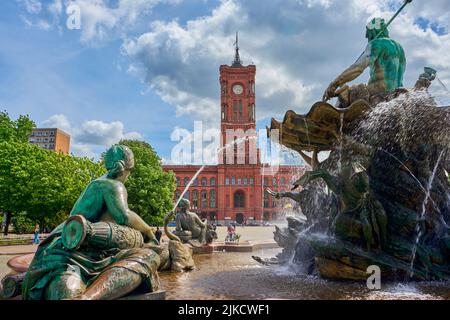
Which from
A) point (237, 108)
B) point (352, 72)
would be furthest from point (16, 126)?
point (237, 108)

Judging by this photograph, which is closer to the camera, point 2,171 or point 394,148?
point 394,148

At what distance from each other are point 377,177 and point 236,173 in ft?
246

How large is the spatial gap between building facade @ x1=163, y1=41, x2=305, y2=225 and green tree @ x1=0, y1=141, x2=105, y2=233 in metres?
53.6

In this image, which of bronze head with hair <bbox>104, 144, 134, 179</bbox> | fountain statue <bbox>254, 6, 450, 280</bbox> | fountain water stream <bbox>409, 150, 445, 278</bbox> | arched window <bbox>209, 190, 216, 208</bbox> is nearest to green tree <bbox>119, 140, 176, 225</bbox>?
fountain statue <bbox>254, 6, 450, 280</bbox>

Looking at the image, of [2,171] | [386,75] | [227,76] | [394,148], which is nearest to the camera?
[394,148]

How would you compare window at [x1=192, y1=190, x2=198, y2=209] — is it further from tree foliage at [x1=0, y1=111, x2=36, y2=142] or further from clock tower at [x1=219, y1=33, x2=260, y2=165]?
tree foliage at [x1=0, y1=111, x2=36, y2=142]

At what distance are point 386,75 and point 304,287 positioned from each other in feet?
16.5

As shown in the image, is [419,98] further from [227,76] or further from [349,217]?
[227,76]

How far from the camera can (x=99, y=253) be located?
4219 mm

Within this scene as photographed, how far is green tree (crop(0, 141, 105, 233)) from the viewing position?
24719 mm

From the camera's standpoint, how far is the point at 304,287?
19.5ft

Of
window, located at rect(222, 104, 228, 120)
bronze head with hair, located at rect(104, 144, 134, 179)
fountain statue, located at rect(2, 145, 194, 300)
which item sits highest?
window, located at rect(222, 104, 228, 120)
